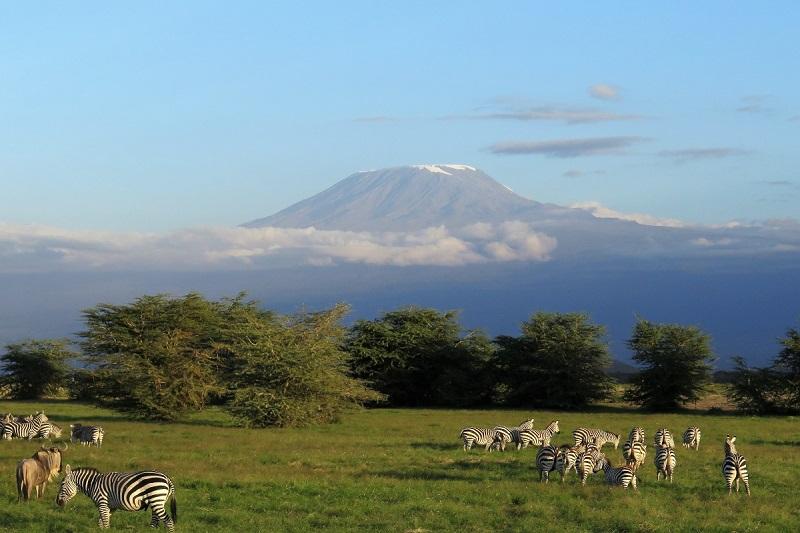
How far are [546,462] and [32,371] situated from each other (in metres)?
58.9

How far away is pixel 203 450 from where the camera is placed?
106ft

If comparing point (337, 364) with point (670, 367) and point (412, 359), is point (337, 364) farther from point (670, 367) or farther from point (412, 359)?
point (670, 367)

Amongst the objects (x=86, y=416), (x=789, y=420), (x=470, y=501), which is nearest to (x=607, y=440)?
(x=470, y=501)

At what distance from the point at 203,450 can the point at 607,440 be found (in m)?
14.1

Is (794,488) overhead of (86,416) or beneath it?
overhead

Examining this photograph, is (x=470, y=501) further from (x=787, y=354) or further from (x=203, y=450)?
(x=787, y=354)

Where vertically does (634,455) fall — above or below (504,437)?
above

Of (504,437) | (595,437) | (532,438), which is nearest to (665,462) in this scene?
(595,437)

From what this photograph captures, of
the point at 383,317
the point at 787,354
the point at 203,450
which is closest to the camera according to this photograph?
the point at 203,450

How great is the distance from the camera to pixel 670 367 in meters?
61.5

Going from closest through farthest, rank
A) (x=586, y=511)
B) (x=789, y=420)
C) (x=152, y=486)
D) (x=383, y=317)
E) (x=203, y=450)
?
(x=152, y=486) → (x=586, y=511) → (x=203, y=450) → (x=789, y=420) → (x=383, y=317)

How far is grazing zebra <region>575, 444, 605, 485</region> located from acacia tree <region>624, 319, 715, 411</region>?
126ft

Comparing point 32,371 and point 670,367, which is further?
point 32,371

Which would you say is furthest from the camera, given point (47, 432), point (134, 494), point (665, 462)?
point (47, 432)
